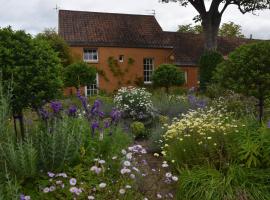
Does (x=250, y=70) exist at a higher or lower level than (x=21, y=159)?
higher

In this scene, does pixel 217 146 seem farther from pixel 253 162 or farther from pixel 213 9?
pixel 213 9

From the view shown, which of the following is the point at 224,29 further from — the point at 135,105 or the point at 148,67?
the point at 135,105

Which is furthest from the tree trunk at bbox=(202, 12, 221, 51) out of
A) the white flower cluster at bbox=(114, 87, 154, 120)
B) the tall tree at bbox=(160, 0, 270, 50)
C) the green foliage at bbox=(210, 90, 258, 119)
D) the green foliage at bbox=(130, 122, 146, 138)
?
the green foliage at bbox=(130, 122, 146, 138)

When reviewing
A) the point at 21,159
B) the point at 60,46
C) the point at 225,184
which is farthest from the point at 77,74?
the point at 21,159

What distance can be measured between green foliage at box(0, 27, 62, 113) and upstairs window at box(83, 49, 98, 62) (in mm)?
22167

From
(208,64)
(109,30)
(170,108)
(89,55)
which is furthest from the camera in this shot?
(109,30)

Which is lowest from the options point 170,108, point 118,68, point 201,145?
point 201,145

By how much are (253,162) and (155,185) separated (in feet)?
4.48

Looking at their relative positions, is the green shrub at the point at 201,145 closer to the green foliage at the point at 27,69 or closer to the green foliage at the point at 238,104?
the green foliage at the point at 27,69

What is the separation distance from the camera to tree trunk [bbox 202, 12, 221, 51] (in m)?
27.0

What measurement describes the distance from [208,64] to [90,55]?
8.90 meters

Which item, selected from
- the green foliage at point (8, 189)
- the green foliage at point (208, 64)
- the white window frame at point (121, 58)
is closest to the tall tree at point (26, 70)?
the green foliage at point (8, 189)

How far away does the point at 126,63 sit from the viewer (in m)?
30.0

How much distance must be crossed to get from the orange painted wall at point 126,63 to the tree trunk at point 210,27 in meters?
4.03
